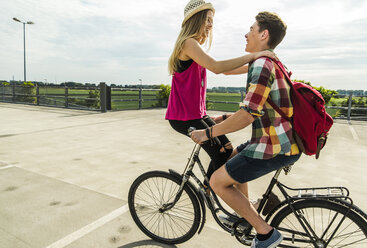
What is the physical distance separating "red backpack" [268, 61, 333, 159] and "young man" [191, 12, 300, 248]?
4 cm

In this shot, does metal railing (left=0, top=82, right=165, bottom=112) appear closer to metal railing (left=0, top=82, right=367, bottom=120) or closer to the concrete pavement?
metal railing (left=0, top=82, right=367, bottom=120)

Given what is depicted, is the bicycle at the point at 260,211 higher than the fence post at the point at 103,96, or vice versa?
the fence post at the point at 103,96

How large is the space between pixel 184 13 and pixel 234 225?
1.73 meters

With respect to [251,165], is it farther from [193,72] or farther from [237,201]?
[193,72]

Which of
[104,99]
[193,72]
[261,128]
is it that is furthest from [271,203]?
[104,99]

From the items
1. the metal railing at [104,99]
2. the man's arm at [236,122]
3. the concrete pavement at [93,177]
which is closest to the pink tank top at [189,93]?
the man's arm at [236,122]

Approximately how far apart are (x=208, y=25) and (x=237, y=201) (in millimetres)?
1363

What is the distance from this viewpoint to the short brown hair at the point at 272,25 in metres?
1.77

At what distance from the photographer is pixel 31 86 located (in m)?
16.9

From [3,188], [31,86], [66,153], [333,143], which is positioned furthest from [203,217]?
[31,86]

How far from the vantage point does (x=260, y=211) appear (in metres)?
2.11

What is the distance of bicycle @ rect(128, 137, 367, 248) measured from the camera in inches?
73.3

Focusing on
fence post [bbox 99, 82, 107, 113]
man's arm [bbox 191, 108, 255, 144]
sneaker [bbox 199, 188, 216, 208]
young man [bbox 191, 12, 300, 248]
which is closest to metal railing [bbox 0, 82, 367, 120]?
fence post [bbox 99, 82, 107, 113]

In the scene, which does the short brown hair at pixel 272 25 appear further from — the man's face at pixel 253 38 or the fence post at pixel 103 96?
the fence post at pixel 103 96
